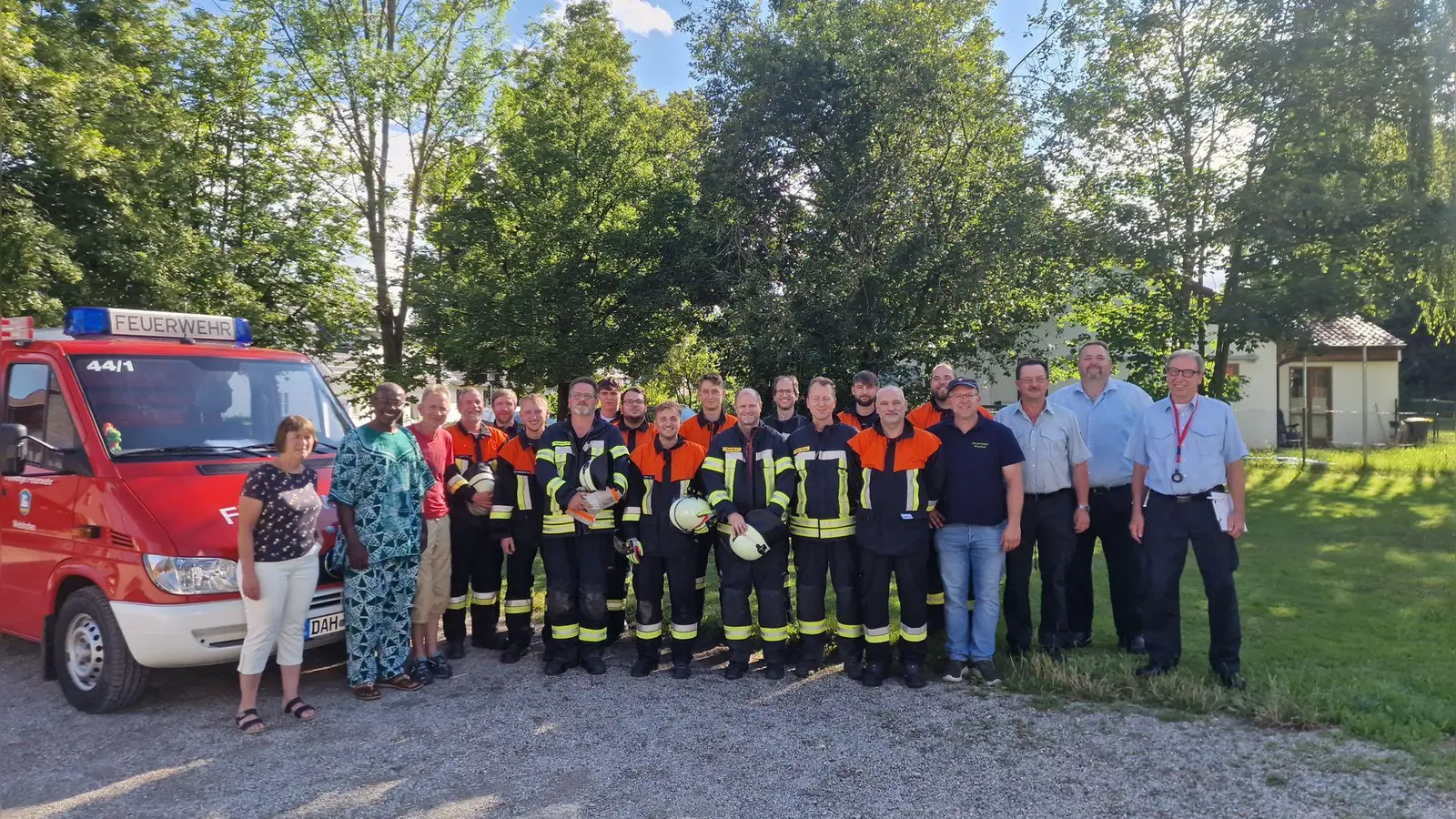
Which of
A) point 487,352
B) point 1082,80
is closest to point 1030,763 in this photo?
point 1082,80

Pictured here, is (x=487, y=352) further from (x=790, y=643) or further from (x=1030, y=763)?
(x=1030, y=763)

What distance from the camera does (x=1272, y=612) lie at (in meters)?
7.66

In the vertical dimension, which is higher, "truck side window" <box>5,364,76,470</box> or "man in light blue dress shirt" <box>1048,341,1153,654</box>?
"truck side window" <box>5,364,76,470</box>

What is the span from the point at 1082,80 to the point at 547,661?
11.6m

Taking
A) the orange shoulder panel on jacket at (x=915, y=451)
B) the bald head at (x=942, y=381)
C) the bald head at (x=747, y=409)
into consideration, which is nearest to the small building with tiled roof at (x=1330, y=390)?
the bald head at (x=942, y=381)

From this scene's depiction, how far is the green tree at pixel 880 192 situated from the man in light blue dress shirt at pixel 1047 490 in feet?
19.1

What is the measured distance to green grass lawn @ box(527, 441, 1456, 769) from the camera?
5.10 meters

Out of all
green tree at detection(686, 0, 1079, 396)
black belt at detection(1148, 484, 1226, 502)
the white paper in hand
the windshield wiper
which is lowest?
the white paper in hand

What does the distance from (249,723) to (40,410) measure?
2.56 metres

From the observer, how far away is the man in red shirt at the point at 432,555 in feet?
20.4

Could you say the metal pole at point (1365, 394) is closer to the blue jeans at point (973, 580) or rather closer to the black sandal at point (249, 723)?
the blue jeans at point (973, 580)

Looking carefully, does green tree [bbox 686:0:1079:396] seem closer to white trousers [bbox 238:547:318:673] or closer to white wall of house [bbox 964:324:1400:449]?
white trousers [bbox 238:547:318:673]

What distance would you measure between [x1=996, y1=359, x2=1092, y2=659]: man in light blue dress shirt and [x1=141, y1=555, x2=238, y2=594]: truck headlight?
4.81m

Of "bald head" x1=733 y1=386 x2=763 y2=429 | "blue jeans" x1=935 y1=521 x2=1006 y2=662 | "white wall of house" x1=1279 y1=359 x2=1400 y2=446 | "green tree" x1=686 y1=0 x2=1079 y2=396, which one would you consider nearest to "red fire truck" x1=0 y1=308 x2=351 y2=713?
"bald head" x1=733 y1=386 x2=763 y2=429
